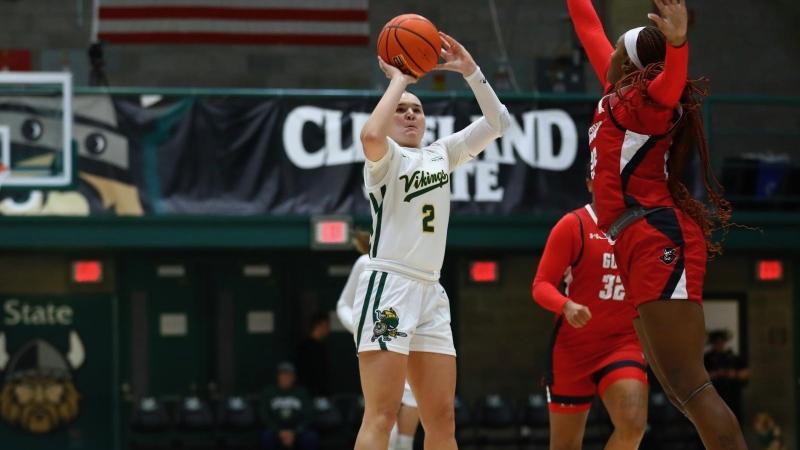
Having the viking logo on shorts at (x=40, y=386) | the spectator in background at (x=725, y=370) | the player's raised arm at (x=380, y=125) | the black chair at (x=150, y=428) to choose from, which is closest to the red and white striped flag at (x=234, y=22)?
the viking logo on shorts at (x=40, y=386)

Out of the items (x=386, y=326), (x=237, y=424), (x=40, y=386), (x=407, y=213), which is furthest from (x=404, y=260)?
(x=40, y=386)

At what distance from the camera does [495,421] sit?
585 inches

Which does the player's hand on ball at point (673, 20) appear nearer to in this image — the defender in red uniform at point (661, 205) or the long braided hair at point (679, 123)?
the defender in red uniform at point (661, 205)

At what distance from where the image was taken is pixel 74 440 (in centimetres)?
1614

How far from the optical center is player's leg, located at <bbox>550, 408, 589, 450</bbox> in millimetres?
6941

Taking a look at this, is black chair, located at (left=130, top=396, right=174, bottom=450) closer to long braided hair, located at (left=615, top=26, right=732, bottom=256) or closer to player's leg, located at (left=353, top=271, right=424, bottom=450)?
player's leg, located at (left=353, top=271, right=424, bottom=450)

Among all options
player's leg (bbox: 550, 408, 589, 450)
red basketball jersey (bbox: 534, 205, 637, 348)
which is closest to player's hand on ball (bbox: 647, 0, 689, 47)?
red basketball jersey (bbox: 534, 205, 637, 348)

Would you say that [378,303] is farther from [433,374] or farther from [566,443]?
[566,443]

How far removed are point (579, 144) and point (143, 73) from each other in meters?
5.93

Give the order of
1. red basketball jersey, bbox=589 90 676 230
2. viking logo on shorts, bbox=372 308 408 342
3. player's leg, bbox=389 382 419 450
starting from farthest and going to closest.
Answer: player's leg, bbox=389 382 419 450
viking logo on shorts, bbox=372 308 408 342
red basketball jersey, bbox=589 90 676 230

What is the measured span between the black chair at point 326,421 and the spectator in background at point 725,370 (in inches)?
174

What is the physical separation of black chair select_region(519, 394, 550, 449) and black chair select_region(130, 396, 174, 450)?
3.95m

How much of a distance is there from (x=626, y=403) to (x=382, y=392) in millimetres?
1644

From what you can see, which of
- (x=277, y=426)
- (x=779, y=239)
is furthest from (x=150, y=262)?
(x=779, y=239)
